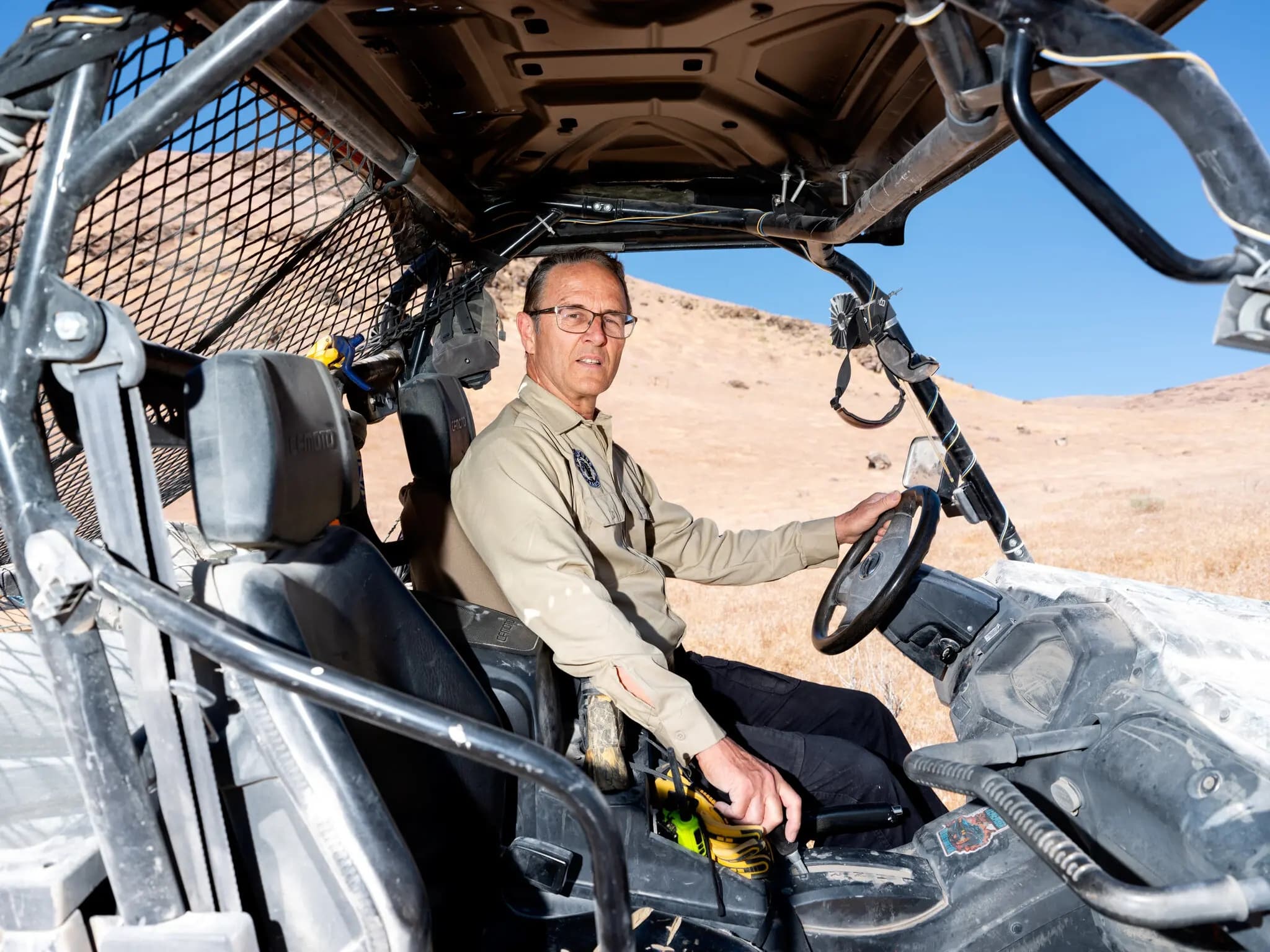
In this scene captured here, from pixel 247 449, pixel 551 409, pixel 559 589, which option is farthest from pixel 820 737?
pixel 247 449

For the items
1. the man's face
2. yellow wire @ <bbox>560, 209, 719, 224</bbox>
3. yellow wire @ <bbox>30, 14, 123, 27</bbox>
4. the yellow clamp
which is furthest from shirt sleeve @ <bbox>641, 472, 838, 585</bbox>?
yellow wire @ <bbox>30, 14, 123, 27</bbox>

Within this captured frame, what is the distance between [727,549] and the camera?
10.8 feet

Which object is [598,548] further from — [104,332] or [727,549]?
[104,332]

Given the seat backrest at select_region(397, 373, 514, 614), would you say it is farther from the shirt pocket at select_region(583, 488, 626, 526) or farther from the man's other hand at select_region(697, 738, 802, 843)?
the man's other hand at select_region(697, 738, 802, 843)

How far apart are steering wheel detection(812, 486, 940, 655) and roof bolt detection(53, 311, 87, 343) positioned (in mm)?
1940

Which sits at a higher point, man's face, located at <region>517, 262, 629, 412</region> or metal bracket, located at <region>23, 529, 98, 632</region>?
man's face, located at <region>517, 262, 629, 412</region>

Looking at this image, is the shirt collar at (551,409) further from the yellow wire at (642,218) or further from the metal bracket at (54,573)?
the metal bracket at (54,573)

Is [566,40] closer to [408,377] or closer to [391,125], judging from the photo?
[391,125]

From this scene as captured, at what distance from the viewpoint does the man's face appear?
9.33 feet

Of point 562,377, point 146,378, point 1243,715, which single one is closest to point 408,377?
point 562,377

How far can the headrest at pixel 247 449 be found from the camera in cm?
136

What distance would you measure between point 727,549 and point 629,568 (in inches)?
26.8

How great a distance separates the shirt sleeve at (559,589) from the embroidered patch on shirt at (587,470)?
0.63 ft

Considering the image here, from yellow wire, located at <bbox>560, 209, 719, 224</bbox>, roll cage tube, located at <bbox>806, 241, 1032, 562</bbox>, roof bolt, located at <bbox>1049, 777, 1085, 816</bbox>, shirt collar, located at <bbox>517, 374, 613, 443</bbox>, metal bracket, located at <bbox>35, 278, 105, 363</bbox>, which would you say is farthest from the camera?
roll cage tube, located at <bbox>806, 241, 1032, 562</bbox>
